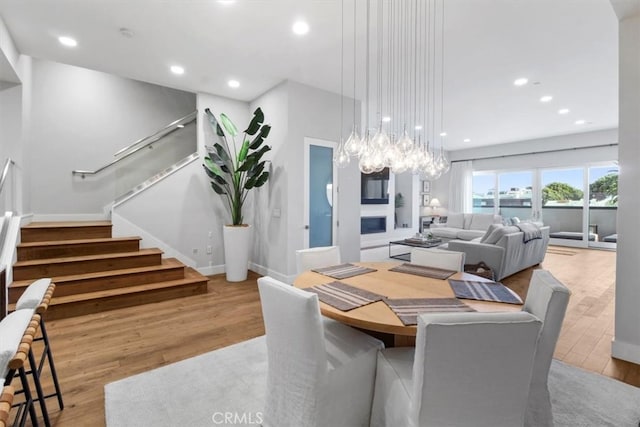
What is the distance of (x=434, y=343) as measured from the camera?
1079 millimetres

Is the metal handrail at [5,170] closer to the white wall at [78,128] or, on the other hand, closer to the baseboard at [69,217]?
the white wall at [78,128]

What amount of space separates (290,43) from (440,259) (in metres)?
2.78

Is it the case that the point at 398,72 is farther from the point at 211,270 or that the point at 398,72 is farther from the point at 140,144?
the point at 140,144

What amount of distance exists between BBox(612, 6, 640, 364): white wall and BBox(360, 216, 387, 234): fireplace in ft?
20.3

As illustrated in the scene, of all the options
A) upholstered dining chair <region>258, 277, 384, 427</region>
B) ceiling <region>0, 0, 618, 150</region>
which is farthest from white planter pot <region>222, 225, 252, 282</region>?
upholstered dining chair <region>258, 277, 384, 427</region>

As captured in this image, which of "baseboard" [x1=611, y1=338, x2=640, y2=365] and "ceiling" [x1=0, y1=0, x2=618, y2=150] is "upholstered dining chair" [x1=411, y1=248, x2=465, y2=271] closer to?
"baseboard" [x1=611, y1=338, x2=640, y2=365]

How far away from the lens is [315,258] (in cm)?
271

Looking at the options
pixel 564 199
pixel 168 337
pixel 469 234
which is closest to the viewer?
pixel 168 337

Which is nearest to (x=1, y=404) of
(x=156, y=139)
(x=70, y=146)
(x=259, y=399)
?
(x=259, y=399)

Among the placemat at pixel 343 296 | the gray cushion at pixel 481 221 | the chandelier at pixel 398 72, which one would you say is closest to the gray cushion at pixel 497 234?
the chandelier at pixel 398 72

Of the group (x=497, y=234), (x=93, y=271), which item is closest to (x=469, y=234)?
(x=497, y=234)

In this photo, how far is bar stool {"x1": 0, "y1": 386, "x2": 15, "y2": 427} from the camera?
2.34 feet

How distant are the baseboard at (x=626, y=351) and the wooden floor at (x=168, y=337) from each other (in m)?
0.07

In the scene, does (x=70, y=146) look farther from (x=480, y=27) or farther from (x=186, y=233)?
(x=480, y=27)
